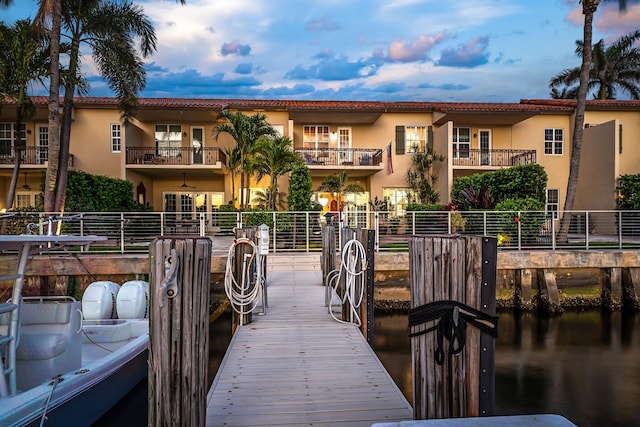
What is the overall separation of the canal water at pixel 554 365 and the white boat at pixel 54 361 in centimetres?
99

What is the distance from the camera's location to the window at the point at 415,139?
25.5 meters

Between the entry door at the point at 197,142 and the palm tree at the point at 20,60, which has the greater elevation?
the palm tree at the point at 20,60

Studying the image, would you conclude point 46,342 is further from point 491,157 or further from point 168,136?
point 491,157

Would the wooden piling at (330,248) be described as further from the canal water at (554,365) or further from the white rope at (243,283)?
the white rope at (243,283)

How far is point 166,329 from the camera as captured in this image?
308cm

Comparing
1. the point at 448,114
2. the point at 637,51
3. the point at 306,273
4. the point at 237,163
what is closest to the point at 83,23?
the point at 237,163

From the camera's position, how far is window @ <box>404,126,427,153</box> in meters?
25.5

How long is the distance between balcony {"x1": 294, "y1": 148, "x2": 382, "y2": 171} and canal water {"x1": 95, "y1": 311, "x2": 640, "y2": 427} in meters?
11.8

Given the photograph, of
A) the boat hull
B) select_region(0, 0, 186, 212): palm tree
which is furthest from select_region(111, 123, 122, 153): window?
the boat hull

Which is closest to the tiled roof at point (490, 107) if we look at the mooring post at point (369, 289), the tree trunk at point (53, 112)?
the tree trunk at point (53, 112)

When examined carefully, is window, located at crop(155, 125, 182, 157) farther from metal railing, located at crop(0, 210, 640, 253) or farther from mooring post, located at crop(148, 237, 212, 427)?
mooring post, located at crop(148, 237, 212, 427)

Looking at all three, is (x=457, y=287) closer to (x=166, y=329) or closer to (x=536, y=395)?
(x=166, y=329)

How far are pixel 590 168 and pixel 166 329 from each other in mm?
26989

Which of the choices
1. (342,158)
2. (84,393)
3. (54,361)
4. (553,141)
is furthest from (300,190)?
(553,141)
